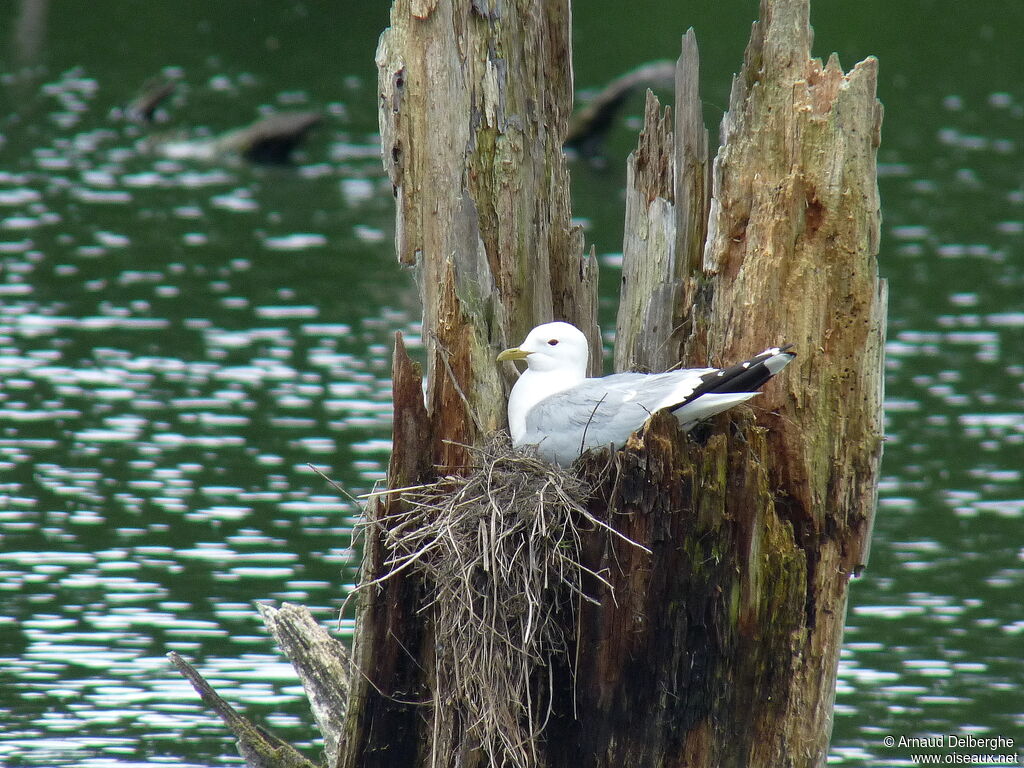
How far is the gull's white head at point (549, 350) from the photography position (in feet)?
22.6

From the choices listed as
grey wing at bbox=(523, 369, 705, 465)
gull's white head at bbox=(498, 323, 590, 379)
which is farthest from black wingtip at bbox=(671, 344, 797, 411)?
gull's white head at bbox=(498, 323, 590, 379)

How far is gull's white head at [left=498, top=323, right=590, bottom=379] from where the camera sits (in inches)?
272

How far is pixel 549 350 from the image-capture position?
6.90 meters

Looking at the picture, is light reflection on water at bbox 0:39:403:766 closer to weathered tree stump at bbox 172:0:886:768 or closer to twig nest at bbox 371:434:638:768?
twig nest at bbox 371:434:638:768

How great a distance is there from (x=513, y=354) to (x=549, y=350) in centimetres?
16

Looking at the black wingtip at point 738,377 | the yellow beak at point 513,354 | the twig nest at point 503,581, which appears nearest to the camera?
the black wingtip at point 738,377

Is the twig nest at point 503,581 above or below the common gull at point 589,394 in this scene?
below

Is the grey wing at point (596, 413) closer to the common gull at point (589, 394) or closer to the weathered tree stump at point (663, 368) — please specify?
the common gull at point (589, 394)

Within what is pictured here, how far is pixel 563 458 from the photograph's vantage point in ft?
21.1

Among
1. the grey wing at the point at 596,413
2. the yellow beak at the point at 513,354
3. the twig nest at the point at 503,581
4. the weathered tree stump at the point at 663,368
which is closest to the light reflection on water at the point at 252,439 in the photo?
the weathered tree stump at the point at 663,368

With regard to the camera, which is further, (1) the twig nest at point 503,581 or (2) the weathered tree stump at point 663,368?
(2) the weathered tree stump at point 663,368

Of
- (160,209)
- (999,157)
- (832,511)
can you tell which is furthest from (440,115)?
(999,157)

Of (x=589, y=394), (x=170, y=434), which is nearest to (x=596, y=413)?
(x=589, y=394)

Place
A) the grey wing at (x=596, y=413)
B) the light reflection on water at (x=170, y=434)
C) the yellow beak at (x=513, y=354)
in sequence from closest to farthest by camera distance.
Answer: the grey wing at (x=596, y=413), the yellow beak at (x=513, y=354), the light reflection on water at (x=170, y=434)
